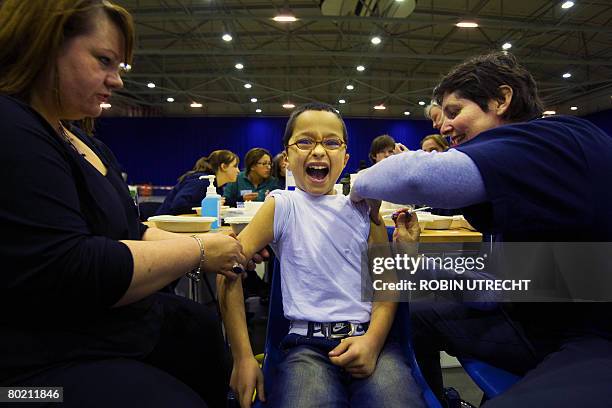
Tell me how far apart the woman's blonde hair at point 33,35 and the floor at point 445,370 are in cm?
210

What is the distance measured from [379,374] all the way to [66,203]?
869 millimetres

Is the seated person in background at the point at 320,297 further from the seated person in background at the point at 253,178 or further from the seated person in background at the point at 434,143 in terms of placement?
the seated person in background at the point at 253,178

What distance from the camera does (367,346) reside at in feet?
3.57

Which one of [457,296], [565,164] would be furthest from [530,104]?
[457,296]

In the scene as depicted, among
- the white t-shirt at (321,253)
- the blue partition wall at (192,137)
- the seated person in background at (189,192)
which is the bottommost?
the white t-shirt at (321,253)

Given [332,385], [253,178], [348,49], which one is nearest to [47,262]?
[332,385]

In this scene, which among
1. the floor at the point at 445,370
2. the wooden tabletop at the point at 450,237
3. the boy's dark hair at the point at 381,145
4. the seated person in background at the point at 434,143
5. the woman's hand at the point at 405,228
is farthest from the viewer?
the boy's dark hair at the point at 381,145

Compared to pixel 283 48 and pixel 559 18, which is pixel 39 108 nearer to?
pixel 559 18

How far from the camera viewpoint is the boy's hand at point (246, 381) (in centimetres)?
102

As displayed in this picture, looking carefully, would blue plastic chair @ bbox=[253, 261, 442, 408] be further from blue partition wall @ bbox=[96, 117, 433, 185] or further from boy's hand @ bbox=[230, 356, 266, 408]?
blue partition wall @ bbox=[96, 117, 433, 185]

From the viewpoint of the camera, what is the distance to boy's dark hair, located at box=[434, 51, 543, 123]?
3.65ft

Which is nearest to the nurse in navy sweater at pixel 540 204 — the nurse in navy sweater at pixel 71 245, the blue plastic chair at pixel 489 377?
the blue plastic chair at pixel 489 377

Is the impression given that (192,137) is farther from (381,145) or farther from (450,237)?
(450,237)

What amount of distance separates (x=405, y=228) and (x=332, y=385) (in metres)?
0.57
